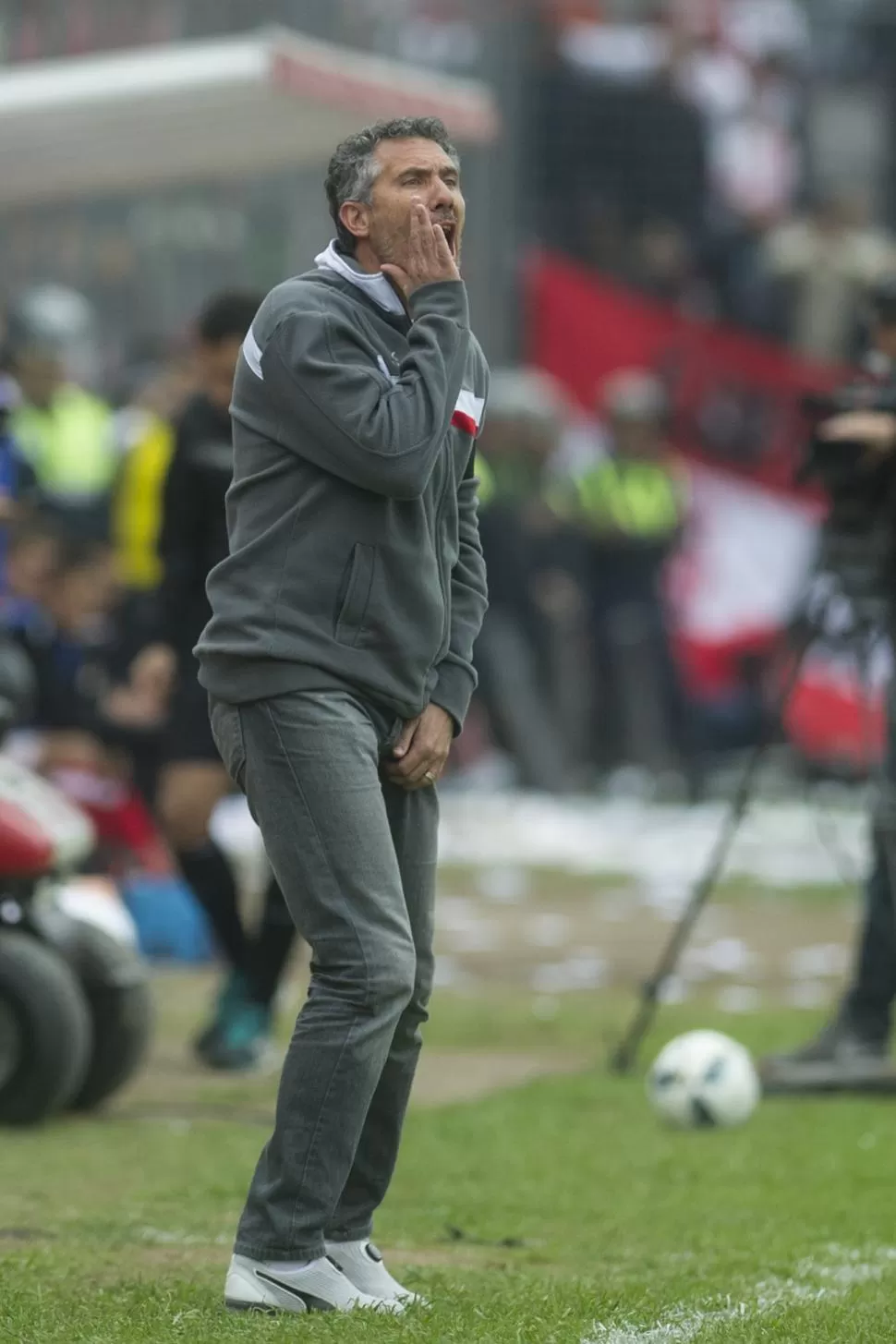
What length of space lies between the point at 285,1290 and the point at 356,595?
128 centimetres

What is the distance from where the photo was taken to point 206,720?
8.53 metres

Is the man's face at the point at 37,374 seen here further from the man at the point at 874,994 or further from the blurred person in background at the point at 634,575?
the man at the point at 874,994

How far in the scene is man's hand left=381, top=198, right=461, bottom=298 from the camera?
16.0 ft

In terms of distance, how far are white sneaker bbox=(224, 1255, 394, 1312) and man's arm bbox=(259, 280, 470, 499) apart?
1.43m

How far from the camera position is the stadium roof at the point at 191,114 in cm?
1100

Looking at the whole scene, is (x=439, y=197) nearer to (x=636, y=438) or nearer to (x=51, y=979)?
(x=51, y=979)

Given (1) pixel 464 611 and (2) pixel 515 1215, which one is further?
(2) pixel 515 1215

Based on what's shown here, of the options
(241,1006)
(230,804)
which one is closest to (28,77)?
(230,804)

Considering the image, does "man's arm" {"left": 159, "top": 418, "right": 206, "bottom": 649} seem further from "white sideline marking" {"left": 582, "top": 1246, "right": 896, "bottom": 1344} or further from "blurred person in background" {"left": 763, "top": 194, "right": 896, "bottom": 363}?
"blurred person in background" {"left": 763, "top": 194, "right": 896, "bottom": 363}

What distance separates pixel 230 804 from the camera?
511 inches

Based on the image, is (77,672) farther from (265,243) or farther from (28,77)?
(265,243)

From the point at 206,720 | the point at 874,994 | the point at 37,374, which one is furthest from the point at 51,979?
the point at 37,374


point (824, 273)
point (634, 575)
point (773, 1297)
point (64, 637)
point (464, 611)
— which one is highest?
point (464, 611)

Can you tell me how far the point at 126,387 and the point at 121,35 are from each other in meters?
2.20
